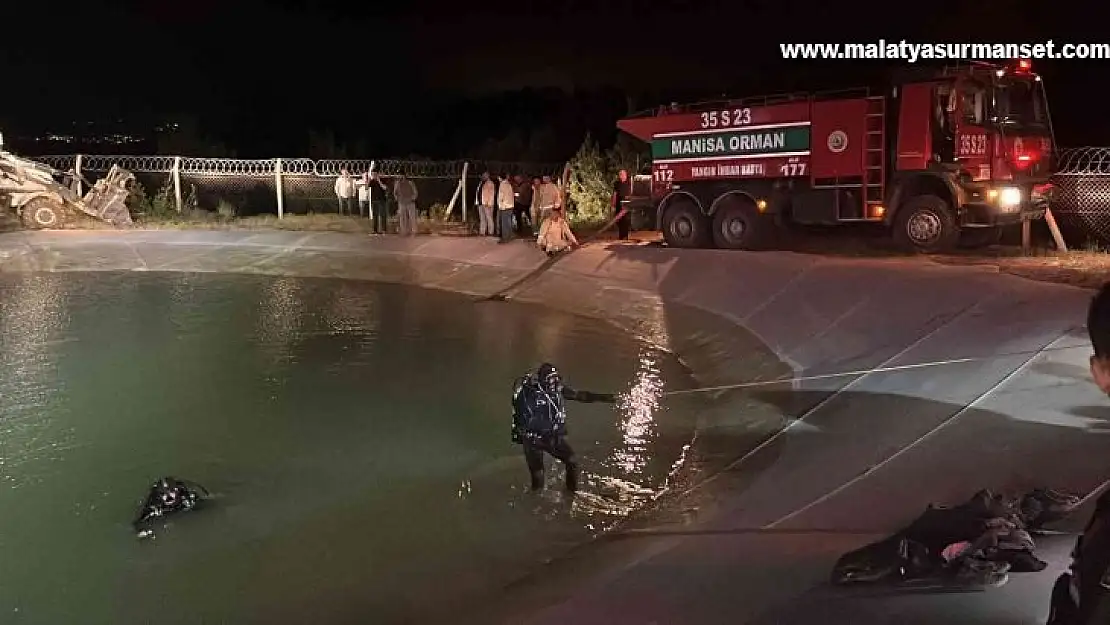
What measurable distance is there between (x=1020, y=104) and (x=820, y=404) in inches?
317

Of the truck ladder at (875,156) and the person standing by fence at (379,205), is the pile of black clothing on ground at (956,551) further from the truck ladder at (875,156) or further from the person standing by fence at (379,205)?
the person standing by fence at (379,205)

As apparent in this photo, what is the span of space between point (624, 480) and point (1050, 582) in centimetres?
406

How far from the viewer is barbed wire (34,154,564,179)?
91.3 ft

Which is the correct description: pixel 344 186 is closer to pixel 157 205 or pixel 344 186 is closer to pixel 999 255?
pixel 157 205

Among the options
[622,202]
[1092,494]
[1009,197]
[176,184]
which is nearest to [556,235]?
[622,202]

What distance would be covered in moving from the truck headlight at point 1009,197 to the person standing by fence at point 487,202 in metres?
10.8

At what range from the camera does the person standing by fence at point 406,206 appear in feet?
75.2

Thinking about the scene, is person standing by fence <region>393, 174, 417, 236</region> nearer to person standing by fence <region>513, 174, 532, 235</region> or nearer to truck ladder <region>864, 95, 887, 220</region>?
person standing by fence <region>513, 174, 532, 235</region>

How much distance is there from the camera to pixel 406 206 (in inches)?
904

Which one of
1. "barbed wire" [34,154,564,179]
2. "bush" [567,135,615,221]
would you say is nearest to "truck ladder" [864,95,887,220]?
"bush" [567,135,615,221]

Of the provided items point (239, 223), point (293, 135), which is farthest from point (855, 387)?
point (293, 135)

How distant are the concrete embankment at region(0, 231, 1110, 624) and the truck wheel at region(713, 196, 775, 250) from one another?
1.37 metres

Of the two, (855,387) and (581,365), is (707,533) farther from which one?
(581,365)

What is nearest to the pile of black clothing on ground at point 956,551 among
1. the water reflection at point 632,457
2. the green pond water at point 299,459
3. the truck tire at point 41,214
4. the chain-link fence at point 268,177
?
the green pond water at point 299,459
